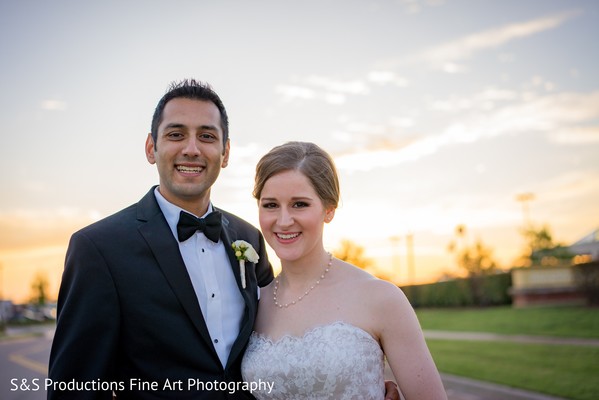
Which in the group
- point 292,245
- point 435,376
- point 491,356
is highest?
point 292,245

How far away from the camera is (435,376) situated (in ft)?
12.3

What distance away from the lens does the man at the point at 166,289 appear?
11.5 ft

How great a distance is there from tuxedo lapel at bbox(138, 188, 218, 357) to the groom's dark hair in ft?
1.85

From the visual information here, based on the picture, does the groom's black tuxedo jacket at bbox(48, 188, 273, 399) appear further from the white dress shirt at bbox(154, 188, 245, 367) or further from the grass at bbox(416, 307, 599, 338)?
the grass at bbox(416, 307, 599, 338)

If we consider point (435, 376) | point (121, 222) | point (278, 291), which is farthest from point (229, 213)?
point (435, 376)

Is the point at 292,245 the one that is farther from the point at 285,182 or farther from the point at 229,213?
the point at 229,213

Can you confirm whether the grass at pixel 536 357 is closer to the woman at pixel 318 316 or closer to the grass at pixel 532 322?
the grass at pixel 532 322

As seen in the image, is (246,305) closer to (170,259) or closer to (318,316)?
(318,316)

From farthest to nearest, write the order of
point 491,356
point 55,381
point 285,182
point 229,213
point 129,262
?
point 491,356, point 229,213, point 285,182, point 129,262, point 55,381

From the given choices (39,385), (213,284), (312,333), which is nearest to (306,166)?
(213,284)

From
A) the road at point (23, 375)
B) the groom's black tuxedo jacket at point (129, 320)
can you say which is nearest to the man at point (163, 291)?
the groom's black tuxedo jacket at point (129, 320)

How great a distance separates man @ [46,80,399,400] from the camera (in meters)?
3.51

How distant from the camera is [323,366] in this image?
3812mm

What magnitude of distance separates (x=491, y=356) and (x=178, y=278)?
14.2 metres
